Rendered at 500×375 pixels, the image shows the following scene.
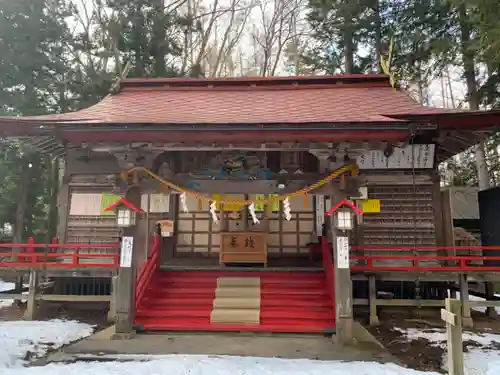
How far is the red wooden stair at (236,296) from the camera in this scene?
768 cm

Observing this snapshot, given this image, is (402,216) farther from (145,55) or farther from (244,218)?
(145,55)

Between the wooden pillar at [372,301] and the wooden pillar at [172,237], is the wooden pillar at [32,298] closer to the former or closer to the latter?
the wooden pillar at [172,237]

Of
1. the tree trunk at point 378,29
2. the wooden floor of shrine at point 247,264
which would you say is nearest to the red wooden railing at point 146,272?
the wooden floor of shrine at point 247,264

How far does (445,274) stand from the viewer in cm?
940

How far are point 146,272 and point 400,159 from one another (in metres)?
7.07

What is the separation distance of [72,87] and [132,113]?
35.1 feet

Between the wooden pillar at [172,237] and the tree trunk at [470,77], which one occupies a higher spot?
the tree trunk at [470,77]

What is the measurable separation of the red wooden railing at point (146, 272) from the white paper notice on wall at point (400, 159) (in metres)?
5.60

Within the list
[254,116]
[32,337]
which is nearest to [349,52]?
[254,116]

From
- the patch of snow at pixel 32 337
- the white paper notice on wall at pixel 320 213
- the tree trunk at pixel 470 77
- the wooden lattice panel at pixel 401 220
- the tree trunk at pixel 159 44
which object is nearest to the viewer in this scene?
the patch of snow at pixel 32 337

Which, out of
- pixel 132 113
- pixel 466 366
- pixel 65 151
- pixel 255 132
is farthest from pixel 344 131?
pixel 65 151

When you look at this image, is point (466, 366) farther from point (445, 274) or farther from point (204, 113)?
point (204, 113)

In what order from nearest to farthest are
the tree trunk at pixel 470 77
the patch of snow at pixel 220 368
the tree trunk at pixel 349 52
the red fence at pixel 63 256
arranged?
the patch of snow at pixel 220 368
the red fence at pixel 63 256
the tree trunk at pixel 470 77
the tree trunk at pixel 349 52

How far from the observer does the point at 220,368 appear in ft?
18.8
